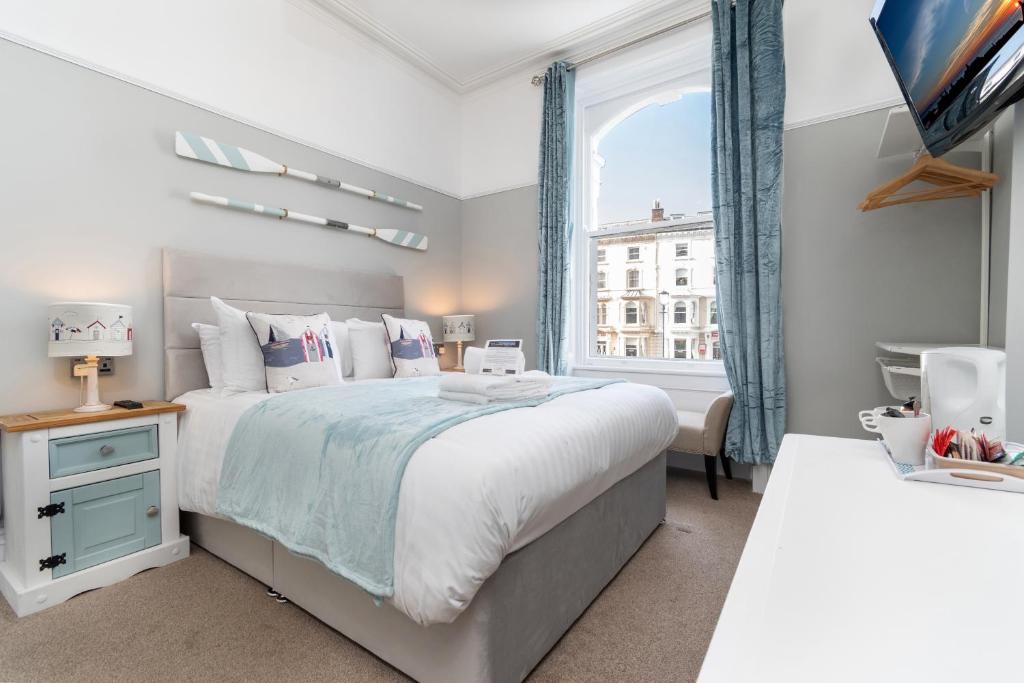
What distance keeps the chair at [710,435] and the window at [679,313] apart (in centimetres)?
84

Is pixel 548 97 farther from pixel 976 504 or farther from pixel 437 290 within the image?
pixel 976 504

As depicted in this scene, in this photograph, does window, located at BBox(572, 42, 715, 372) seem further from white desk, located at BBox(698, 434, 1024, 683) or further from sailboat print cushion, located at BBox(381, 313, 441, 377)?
white desk, located at BBox(698, 434, 1024, 683)

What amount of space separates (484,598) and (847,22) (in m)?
3.70

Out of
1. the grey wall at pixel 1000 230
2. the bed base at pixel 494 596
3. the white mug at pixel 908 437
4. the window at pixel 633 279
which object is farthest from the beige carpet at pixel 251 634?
the window at pixel 633 279

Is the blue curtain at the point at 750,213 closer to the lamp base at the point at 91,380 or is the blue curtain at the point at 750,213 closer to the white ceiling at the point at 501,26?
the white ceiling at the point at 501,26

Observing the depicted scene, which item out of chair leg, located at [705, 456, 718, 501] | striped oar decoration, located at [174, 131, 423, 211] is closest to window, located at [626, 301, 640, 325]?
chair leg, located at [705, 456, 718, 501]

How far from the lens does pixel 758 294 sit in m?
3.09

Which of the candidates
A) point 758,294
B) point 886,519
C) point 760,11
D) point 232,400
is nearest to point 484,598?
point 886,519

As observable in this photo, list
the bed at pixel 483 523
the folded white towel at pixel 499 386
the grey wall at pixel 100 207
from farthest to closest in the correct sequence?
1. the grey wall at pixel 100 207
2. the folded white towel at pixel 499 386
3. the bed at pixel 483 523

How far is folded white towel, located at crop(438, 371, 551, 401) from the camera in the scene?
1.91m

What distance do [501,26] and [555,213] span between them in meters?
1.46

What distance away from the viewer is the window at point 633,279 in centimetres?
390

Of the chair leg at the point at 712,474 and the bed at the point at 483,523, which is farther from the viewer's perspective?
the chair leg at the point at 712,474

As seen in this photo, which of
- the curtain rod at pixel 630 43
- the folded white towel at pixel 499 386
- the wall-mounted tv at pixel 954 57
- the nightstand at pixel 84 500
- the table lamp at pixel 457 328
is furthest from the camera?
the table lamp at pixel 457 328
